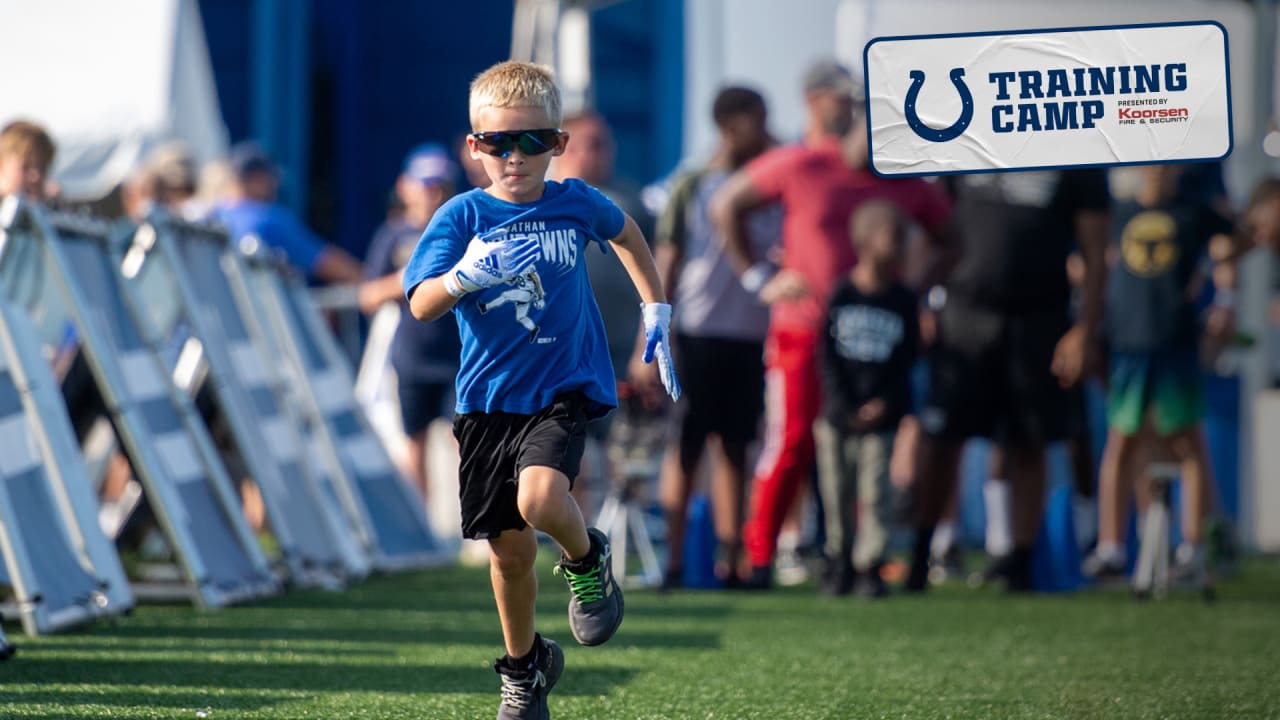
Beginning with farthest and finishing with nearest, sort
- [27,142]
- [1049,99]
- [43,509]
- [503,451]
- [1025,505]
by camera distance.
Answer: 1. [1025,505]
2. [27,142]
3. [43,509]
4. [1049,99]
5. [503,451]

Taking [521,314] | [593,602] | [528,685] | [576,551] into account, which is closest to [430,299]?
[521,314]

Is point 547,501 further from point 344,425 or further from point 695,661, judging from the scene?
point 344,425

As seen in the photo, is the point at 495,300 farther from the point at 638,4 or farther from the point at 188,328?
the point at 638,4

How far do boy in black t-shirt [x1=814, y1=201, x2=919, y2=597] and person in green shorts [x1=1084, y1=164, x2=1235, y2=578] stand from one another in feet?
4.24

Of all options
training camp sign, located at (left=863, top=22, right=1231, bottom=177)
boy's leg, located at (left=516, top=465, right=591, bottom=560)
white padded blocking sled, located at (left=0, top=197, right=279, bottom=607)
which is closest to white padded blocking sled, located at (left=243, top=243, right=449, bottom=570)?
white padded blocking sled, located at (left=0, top=197, right=279, bottom=607)

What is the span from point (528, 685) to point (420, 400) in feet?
18.9

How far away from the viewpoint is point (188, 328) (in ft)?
26.4

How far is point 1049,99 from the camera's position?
4457mm

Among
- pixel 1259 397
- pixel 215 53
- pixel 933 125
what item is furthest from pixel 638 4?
pixel 933 125

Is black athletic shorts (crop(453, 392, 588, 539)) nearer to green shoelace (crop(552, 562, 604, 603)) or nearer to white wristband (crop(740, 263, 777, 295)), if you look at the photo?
green shoelace (crop(552, 562, 604, 603))

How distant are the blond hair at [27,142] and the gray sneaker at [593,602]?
11.5 ft

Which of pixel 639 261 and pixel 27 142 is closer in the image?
pixel 639 261

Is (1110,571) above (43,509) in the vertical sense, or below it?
below

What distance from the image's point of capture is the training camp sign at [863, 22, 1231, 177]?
14.5 feet
